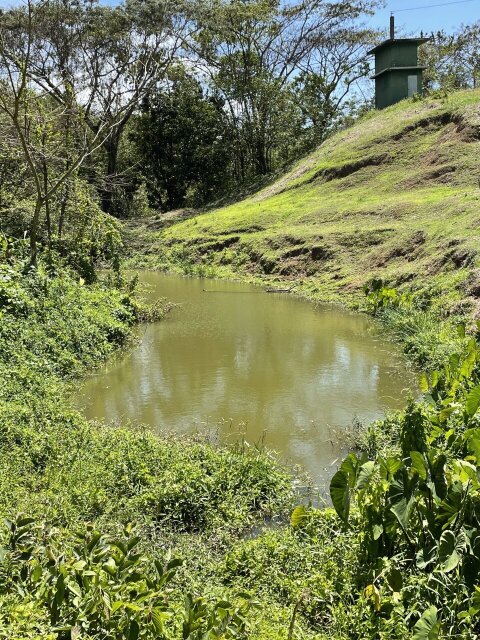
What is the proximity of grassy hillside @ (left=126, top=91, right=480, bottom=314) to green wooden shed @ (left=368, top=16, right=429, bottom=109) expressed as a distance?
1272mm

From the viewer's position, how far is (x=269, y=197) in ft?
86.2

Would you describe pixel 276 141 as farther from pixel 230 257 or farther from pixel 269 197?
pixel 230 257

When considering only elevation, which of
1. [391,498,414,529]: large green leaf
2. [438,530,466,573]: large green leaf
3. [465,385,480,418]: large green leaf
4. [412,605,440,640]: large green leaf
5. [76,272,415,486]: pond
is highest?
[465,385,480,418]: large green leaf

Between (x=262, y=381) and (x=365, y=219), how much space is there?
37.3 ft

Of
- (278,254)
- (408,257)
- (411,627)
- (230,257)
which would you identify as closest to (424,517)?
(411,627)

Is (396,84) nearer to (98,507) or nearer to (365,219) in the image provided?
(365,219)

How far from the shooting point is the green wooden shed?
85.8 ft

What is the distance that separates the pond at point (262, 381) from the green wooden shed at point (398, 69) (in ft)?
60.3

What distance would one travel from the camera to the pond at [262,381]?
20.7ft

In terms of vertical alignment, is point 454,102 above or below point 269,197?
above

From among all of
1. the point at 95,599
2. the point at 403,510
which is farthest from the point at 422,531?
the point at 95,599

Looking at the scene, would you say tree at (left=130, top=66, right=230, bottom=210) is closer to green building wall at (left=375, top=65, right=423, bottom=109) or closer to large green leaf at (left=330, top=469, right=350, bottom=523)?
green building wall at (left=375, top=65, right=423, bottom=109)

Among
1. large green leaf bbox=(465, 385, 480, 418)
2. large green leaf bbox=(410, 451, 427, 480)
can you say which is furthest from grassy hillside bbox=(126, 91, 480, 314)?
large green leaf bbox=(410, 451, 427, 480)

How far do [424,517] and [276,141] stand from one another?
33.0 m
